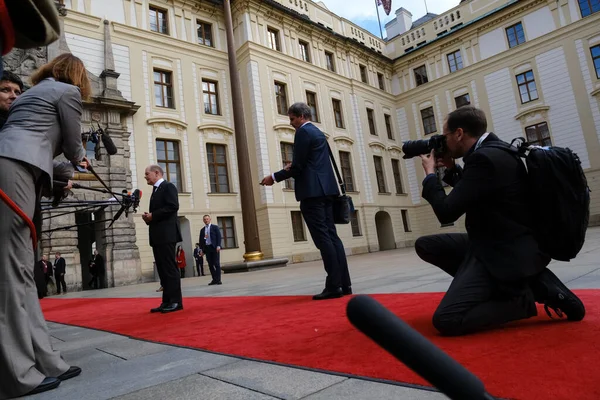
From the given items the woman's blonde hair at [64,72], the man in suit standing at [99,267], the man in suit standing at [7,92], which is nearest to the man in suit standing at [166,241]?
the man in suit standing at [7,92]

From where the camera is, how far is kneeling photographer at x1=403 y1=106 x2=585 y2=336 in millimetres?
2240

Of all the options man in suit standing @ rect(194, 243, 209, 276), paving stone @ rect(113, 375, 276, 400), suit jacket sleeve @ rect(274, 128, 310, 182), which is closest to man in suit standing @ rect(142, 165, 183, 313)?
suit jacket sleeve @ rect(274, 128, 310, 182)

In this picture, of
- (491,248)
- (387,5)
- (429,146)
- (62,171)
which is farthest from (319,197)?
(387,5)

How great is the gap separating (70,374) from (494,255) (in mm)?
2359

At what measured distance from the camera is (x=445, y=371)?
1.40 feet

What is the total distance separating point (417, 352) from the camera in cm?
43

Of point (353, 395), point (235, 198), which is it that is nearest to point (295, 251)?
point (235, 198)

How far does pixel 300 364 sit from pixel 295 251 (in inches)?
717

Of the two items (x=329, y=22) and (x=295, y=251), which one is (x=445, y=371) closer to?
(x=295, y=251)

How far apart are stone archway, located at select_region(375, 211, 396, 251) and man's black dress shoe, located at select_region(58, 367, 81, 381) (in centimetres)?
Answer: 2478

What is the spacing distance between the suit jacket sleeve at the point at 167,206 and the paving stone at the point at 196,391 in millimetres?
3119

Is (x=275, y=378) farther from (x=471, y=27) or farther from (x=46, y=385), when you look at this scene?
(x=471, y=27)

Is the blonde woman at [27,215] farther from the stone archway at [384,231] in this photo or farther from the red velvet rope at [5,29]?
the stone archway at [384,231]

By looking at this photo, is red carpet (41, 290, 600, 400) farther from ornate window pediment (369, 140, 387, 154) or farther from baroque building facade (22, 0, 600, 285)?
ornate window pediment (369, 140, 387, 154)
